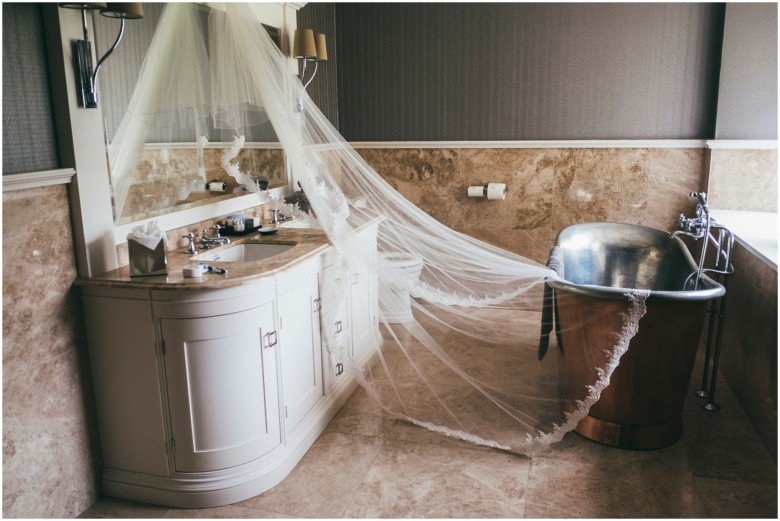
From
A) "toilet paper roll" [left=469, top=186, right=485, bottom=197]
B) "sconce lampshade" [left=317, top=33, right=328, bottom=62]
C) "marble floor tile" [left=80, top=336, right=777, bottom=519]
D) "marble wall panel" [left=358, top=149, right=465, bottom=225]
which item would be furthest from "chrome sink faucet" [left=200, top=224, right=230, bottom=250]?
"toilet paper roll" [left=469, top=186, right=485, bottom=197]

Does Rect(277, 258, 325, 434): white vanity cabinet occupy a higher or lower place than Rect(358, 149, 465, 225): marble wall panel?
lower

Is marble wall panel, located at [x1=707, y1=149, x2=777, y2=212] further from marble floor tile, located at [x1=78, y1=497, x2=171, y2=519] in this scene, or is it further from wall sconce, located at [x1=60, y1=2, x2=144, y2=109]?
marble floor tile, located at [x1=78, y1=497, x2=171, y2=519]

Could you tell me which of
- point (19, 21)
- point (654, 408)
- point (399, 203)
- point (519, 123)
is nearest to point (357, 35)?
point (519, 123)

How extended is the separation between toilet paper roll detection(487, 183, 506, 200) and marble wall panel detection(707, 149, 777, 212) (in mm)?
1431

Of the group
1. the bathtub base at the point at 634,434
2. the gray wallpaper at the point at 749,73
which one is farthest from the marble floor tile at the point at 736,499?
the gray wallpaper at the point at 749,73

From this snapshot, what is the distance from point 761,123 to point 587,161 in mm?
1140

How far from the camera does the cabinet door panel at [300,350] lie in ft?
8.74

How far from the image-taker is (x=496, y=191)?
4.75 m

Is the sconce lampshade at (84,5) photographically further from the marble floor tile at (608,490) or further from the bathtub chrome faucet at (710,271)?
the bathtub chrome faucet at (710,271)

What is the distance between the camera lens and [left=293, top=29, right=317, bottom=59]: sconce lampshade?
12.1ft

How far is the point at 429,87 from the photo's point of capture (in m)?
4.82

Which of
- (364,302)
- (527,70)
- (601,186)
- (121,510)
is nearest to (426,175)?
(527,70)

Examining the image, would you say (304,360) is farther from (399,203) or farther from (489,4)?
(489,4)

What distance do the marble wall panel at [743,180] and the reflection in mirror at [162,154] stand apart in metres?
2.98
